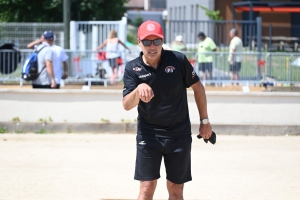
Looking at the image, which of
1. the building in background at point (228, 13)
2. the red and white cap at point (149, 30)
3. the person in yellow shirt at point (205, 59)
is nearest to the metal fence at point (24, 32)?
the person in yellow shirt at point (205, 59)

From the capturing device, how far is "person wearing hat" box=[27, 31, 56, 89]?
12.7m

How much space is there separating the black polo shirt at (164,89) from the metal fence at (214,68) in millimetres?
11433

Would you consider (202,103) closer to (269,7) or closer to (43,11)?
(43,11)

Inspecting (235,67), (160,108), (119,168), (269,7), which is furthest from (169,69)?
(269,7)

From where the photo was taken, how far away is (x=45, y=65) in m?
12.9

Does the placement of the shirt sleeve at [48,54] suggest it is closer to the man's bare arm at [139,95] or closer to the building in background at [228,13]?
the man's bare arm at [139,95]

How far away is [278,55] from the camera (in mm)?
16828

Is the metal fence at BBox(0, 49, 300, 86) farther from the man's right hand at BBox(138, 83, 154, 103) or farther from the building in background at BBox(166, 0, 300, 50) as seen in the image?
the building in background at BBox(166, 0, 300, 50)

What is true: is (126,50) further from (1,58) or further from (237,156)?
(237,156)

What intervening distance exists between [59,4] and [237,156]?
53.5 ft

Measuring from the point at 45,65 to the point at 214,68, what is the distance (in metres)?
6.22

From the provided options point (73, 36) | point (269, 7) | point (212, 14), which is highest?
point (212, 14)

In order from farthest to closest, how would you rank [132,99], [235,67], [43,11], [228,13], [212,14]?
1. [228,13]
2. [212,14]
3. [43,11]
4. [235,67]
5. [132,99]

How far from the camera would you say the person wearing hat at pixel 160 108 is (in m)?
5.48
